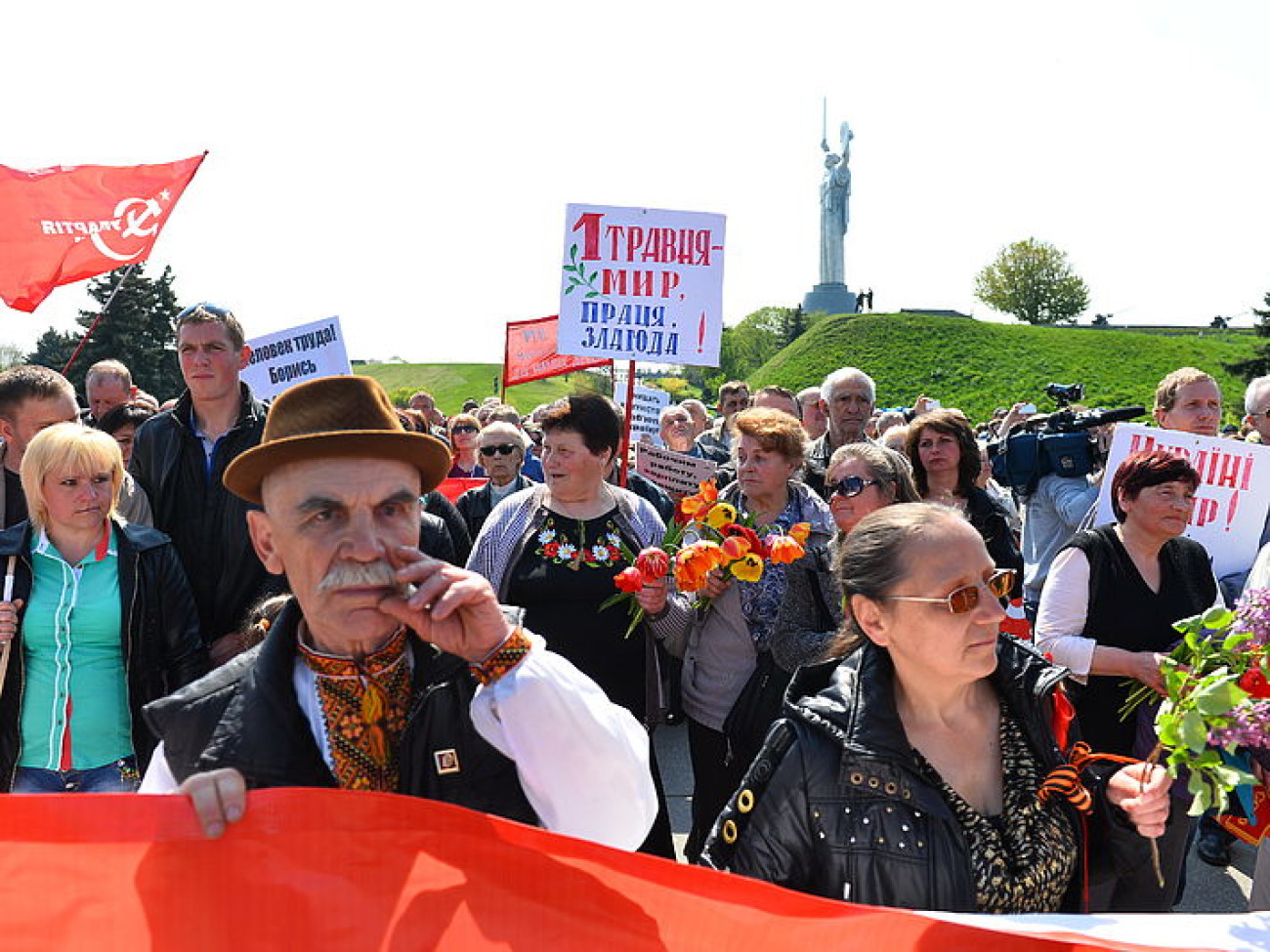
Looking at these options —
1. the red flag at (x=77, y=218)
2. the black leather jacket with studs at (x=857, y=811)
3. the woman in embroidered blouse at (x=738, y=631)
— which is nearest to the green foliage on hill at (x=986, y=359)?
the red flag at (x=77, y=218)

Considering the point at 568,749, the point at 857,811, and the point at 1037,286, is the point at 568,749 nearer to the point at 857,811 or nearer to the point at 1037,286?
the point at 857,811

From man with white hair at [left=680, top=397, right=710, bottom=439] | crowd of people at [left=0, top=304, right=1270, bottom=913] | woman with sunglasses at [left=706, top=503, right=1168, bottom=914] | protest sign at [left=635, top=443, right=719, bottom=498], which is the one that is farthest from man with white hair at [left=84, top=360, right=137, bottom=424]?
woman with sunglasses at [left=706, top=503, right=1168, bottom=914]

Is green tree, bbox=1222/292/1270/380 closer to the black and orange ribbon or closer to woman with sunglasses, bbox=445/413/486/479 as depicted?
woman with sunglasses, bbox=445/413/486/479

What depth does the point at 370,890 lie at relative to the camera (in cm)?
186

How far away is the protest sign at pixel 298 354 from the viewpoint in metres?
7.42

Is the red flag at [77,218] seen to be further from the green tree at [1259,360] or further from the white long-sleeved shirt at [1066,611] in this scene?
the green tree at [1259,360]

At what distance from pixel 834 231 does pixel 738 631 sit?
8706 cm

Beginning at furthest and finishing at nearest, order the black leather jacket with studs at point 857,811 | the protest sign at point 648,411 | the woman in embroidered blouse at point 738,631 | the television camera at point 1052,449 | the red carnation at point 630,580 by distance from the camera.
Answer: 1. the protest sign at point 648,411
2. the television camera at point 1052,449
3. the woman in embroidered blouse at point 738,631
4. the red carnation at point 630,580
5. the black leather jacket with studs at point 857,811

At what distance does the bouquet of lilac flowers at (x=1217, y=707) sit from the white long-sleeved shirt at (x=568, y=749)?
0.93 meters

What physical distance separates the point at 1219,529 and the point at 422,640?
447cm

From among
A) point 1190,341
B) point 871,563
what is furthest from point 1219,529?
point 1190,341

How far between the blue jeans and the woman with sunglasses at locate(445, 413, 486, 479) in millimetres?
5930

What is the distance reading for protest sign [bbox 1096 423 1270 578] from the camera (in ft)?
17.0

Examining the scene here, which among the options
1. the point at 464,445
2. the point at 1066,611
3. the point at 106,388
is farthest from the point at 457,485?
the point at 1066,611
